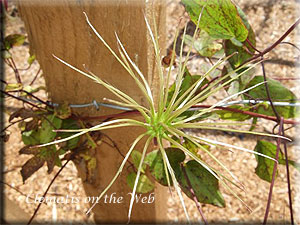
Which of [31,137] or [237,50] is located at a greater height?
[237,50]

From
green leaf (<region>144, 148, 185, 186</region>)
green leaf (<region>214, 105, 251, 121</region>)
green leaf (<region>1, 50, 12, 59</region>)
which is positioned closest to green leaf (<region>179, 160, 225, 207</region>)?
green leaf (<region>144, 148, 185, 186</region>)

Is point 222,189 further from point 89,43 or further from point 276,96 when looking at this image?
point 89,43

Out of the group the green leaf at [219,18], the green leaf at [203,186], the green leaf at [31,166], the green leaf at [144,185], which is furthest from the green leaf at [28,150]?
the green leaf at [219,18]

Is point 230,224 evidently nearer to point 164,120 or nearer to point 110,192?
point 110,192

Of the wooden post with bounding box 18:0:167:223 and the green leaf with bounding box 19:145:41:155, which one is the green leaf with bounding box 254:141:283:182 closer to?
the wooden post with bounding box 18:0:167:223

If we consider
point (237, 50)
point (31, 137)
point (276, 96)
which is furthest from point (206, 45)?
point (31, 137)

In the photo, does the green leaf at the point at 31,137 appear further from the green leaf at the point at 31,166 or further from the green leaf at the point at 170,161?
the green leaf at the point at 170,161
